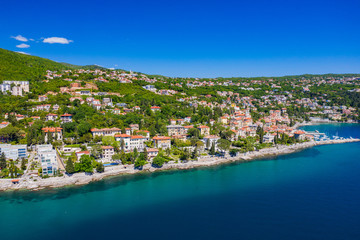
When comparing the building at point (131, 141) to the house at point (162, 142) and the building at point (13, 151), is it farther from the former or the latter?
the building at point (13, 151)

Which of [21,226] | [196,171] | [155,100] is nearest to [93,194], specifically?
[21,226]

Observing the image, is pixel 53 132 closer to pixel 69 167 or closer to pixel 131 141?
pixel 131 141

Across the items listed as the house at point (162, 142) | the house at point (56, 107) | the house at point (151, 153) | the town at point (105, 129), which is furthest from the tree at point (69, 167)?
the house at point (56, 107)

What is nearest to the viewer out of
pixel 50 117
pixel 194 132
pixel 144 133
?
pixel 144 133

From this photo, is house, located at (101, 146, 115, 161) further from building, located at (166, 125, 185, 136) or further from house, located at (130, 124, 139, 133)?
building, located at (166, 125, 185, 136)

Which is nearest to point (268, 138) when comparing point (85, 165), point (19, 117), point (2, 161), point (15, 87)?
point (85, 165)

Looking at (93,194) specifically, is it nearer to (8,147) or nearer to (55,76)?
(8,147)

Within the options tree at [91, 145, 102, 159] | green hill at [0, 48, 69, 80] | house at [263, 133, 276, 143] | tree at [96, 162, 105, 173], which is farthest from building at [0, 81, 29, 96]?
house at [263, 133, 276, 143]
